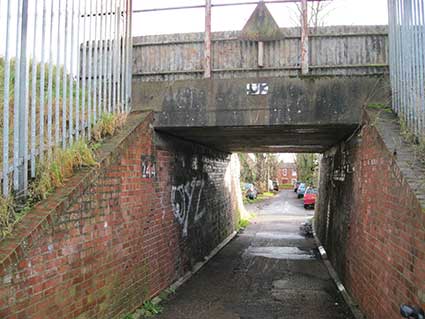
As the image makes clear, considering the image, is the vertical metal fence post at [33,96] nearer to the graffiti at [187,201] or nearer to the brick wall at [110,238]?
the brick wall at [110,238]

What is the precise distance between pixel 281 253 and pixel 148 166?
6488 mm

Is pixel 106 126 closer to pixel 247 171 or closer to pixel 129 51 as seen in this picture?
pixel 129 51

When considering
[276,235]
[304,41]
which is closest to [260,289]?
[304,41]

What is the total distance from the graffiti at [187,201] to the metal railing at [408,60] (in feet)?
14.2

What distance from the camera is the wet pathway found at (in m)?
6.21

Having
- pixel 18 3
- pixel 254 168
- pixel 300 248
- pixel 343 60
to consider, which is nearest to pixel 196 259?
pixel 300 248

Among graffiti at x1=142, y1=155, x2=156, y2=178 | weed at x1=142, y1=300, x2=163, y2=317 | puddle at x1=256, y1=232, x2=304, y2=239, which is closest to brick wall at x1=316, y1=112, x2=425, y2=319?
weed at x1=142, y1=300, x2=163, y2=317

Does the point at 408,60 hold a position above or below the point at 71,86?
above

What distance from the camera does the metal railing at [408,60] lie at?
4.82 meters

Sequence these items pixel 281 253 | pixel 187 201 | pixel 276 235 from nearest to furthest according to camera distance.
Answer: pixel 187 201, pixel 281 253, pixel 276 235

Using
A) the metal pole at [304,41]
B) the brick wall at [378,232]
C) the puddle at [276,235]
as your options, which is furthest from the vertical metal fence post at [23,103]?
the puddle at [276,235]

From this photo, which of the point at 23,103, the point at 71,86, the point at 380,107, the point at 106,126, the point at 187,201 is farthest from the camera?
the point at 187,201

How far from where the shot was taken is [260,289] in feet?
24.9

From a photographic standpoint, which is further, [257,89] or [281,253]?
[281,253]
